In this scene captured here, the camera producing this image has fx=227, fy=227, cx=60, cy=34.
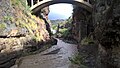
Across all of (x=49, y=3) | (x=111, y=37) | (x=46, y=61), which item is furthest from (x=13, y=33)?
(x=49, y=3)

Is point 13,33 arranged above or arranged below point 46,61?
above

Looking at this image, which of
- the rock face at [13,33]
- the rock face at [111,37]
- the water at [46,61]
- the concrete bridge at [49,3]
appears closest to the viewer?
the rock face at [111,37]

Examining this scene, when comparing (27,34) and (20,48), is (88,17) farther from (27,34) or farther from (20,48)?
(20,48)

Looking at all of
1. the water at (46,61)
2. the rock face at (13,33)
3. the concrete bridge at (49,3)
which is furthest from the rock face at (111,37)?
the concrete bridge at (49,3)

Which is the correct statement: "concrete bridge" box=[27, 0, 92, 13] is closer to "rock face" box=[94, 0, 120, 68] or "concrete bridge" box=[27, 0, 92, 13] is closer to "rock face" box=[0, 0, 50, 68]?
"rock face" box=[0, 0, 50, 68]

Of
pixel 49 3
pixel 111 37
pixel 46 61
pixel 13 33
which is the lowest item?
pixel 46 61

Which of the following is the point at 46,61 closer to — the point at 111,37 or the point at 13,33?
the point at 13,33

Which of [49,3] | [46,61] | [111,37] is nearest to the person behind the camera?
[111,37]

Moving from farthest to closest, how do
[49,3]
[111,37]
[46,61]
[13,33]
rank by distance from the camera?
[49,3] → [46,61] → [13,33] → [111,37]

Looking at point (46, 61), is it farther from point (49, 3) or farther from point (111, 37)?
point (49, 3)

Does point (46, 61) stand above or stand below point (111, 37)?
below

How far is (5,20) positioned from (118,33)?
57.7 ft

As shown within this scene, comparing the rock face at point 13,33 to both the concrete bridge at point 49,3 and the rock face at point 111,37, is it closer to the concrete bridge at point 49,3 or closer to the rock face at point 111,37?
the concrete bridge at point 49,3

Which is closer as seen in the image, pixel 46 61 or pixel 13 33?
pixel 13 33
